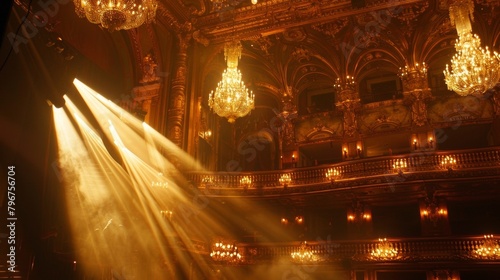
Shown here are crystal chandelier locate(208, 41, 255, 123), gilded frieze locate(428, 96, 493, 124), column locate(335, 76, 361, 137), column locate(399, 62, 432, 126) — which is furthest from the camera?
column locate(335, 76, 361, 137)

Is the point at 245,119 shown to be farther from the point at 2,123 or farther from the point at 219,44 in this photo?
the point at 2,123

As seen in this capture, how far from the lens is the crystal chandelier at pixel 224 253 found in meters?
12.6

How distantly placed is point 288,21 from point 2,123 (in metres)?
10.4

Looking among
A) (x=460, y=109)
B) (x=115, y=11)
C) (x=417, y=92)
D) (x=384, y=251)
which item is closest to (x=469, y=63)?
(x=417, y=92)

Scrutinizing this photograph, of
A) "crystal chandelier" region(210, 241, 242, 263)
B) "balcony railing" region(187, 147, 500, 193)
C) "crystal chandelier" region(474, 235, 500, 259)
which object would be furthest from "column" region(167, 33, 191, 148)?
"crystal chandelier" region(474, 235, 500, 259)

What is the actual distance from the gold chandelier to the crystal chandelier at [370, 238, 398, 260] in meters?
5.06

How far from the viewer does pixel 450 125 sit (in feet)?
44.7


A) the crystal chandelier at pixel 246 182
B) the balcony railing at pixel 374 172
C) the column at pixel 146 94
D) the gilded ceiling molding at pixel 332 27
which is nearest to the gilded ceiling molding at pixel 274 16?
the gilded ceiling molding at pixel 332 27

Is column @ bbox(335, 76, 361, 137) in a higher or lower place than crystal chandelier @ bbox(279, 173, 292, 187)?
higher

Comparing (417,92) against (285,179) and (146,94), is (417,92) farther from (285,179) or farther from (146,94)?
(146,94)

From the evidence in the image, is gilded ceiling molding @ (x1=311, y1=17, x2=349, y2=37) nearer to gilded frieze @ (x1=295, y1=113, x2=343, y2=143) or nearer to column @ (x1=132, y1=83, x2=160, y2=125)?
gilded frieze @ (x1=295, y1=113, x2=343, y2=143)

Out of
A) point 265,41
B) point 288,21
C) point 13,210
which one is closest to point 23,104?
point 13,210

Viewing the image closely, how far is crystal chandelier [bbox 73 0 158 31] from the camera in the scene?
6.35m

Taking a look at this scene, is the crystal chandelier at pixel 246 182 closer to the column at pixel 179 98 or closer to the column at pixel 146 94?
the column at pixel 179 98
